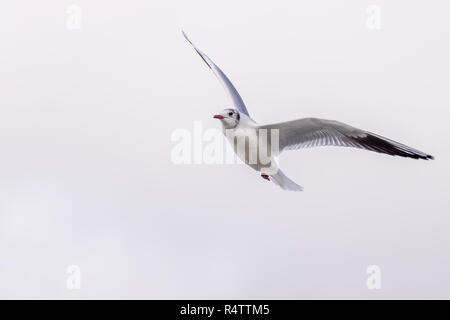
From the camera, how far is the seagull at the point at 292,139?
19.8ft

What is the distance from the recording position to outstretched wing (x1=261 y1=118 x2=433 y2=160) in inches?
237

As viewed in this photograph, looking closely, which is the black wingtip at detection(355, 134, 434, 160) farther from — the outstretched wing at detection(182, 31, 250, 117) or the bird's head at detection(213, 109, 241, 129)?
the outstretched wing at detection(182, 31, 250, 117)

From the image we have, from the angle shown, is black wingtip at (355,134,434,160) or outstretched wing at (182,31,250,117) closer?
black wingtip at (355,134,434,160)

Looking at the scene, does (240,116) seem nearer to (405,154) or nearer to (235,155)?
(235,155)

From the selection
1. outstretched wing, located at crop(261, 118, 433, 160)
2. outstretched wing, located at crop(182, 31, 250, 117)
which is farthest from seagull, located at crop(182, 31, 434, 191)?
outstretched wing, located at crop(182, 31, 250, 117)

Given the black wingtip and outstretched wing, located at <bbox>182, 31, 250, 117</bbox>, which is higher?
outstretched wing, located at <bbox>182, 31, 250, 117</bbox>

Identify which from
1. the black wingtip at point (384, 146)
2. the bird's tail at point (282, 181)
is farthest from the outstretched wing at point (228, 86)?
the black wingtip at point (384, 146)

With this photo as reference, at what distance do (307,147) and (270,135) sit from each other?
36cm

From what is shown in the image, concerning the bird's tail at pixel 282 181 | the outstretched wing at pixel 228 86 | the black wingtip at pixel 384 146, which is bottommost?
the bird's tail at pixel 282 181

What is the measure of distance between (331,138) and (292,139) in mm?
319

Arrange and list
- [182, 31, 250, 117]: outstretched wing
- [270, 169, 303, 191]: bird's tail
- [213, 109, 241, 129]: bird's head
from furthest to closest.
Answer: [182, 31, 250, 117]: outstretched wing < [270, 169, 303, 191]: bird's tail < [213, 109, 241, 129]: bird's head

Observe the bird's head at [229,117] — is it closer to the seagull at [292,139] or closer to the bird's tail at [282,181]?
the seagull at [292,139]

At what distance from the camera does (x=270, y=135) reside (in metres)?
6.20

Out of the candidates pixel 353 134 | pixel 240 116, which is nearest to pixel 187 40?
pixel 240 116
